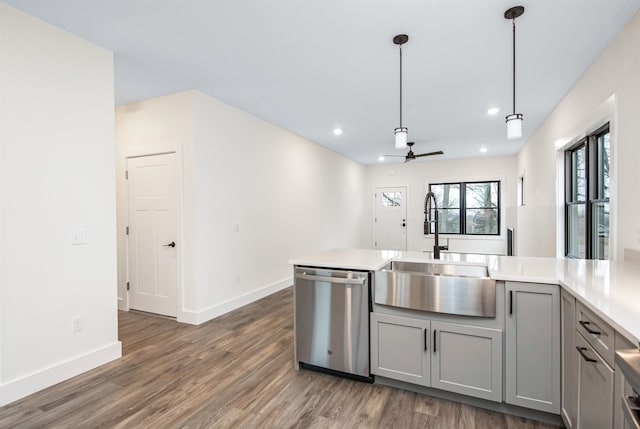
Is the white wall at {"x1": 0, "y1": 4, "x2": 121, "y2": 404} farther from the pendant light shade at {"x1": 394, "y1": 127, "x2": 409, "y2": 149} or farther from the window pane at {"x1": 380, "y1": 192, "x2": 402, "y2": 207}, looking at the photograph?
the window pane at {"x1": 380, "y1": 192, "x2": 402, "y2": 207}

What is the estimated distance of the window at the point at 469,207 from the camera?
790 centimetres

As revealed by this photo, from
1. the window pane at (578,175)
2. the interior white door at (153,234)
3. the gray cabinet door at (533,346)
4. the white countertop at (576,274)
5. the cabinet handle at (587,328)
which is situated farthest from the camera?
the interior white door at (153,234)

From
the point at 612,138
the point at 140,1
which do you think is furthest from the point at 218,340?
the point at 612,138

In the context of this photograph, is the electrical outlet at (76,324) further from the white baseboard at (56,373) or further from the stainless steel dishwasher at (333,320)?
the stainless steel dishwasher at (333,320)

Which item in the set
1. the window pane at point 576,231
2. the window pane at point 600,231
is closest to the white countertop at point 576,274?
the window pane at point 600,231

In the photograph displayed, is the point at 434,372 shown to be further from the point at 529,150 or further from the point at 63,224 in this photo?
the point at 529,150

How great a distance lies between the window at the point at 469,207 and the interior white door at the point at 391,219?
0.92 meters

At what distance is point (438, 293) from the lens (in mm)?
2012

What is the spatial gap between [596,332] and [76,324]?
3310 millimetres

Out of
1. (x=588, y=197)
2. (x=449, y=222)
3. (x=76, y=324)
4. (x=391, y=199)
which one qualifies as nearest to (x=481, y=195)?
(x=449, y=222)

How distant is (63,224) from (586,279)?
352 centimetres

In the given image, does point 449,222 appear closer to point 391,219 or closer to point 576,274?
point 391,219

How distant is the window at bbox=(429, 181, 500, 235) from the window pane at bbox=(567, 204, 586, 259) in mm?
4071

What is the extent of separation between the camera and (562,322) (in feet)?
5.79
